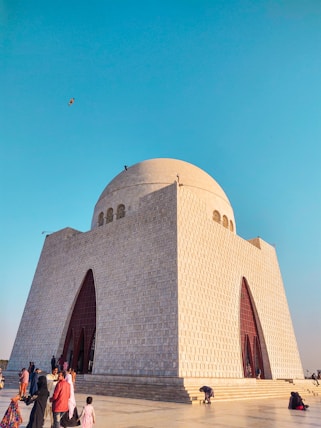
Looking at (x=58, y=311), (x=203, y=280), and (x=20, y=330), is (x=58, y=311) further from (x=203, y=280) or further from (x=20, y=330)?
(x=203, y=280)

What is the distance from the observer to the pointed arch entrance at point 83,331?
1412 cm

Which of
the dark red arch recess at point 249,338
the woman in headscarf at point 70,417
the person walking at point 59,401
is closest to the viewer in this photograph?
the person walking at point 59,401

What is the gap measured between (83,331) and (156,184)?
7275 millimetres

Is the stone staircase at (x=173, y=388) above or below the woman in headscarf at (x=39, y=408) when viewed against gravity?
above

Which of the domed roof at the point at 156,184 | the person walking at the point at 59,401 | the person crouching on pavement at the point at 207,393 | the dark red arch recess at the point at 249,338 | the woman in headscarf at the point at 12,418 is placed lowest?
the woman in headscarf at the point at 12,418

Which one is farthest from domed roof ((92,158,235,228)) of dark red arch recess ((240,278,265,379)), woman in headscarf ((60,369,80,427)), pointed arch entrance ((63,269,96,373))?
woman in headscarf ((60,369,80,427))

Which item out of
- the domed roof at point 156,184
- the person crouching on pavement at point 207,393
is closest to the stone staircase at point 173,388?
the person crouching on pavement at point 207,393

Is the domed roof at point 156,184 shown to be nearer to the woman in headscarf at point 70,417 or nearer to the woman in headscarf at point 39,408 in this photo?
the woman in headscarf at point 70,417

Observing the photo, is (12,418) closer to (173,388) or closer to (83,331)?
(173,388)

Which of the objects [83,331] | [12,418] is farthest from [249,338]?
[12,418]

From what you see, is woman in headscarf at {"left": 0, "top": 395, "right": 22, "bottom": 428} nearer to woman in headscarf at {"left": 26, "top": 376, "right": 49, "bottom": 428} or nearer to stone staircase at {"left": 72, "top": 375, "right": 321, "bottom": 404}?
woman in headscarf at {"left": 26, "top": 376, "right": 49, "bottom": 428}

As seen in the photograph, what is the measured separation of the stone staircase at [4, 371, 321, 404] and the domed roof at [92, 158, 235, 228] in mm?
7853

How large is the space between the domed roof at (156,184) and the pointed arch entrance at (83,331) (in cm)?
392

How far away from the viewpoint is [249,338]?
48.6 feet
